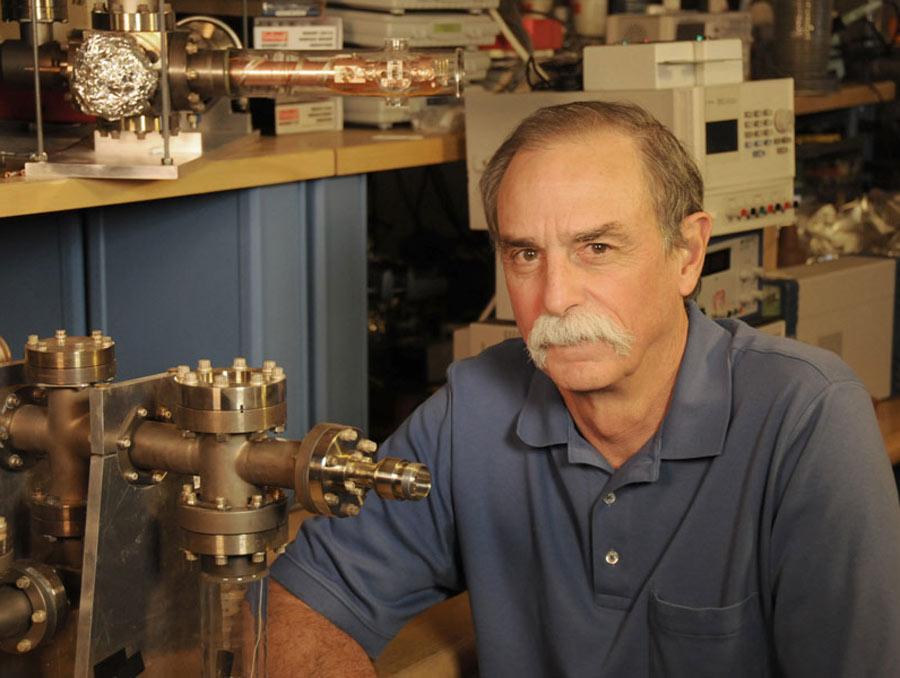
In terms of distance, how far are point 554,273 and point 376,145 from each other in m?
0.80

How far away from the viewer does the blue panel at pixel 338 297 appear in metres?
1.90

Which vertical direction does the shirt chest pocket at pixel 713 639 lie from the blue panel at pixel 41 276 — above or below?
below

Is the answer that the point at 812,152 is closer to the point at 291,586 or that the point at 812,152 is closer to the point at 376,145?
the point at 376,145

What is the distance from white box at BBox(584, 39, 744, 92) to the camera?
1911mm

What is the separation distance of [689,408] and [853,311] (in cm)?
132

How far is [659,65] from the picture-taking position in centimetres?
191

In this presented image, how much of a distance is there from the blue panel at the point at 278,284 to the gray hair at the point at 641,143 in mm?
508

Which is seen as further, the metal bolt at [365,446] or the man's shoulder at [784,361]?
the man's shoulder at [784,361]

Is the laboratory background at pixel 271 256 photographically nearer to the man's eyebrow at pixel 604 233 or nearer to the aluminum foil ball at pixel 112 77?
the aluminum foil ball at pixel 112 77

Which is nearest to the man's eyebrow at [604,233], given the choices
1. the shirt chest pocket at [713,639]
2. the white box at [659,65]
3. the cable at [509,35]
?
the shirt chest pocket at [713,639]

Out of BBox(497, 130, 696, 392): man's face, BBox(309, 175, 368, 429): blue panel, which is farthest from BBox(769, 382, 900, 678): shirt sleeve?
BBox(309, 175, 368, 429): blue panel

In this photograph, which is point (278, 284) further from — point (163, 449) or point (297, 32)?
point (163, 449)

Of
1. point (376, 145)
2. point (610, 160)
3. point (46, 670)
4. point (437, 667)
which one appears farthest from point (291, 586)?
point (376, 145)

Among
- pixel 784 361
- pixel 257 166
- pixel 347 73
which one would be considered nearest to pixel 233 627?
pixel 784 361
